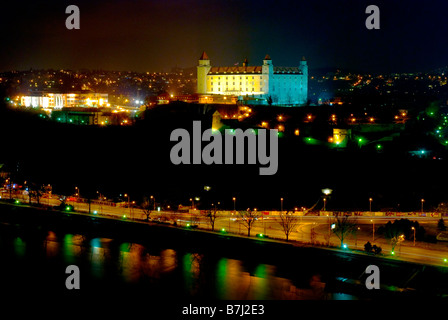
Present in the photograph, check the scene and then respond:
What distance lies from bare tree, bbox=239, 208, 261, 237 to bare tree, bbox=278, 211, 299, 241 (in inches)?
18.4

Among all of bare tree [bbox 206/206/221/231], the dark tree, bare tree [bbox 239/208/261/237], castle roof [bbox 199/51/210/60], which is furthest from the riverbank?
castle roof [bbox 199/51/210/60]

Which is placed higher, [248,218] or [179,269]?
[248,218]

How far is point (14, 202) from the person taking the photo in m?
11.8

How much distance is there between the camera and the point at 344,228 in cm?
828

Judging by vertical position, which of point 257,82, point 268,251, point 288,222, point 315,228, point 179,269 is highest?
point 257,82

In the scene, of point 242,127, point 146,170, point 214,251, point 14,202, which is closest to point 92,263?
point 214,251

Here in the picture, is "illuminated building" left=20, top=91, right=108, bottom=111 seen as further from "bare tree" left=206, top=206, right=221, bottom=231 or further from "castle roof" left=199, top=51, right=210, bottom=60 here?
"bare tree" left=206, top=206, right=221, bottom=231

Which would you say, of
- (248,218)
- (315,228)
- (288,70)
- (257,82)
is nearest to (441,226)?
(315,228)

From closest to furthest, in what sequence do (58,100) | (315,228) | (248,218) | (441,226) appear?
(441,226), (315,228), (248,218), (58,100)

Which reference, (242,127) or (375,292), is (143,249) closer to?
(375,292)

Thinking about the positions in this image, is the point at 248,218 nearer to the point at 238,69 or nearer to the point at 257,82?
the point at 257,82

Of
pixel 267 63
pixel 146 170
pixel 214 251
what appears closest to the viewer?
pixel 214 251

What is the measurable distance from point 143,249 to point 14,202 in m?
4.31

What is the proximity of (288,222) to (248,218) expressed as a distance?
2.59ft
